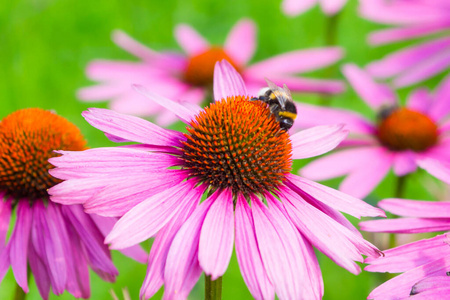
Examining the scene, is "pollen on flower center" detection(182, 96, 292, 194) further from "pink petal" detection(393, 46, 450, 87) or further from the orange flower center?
the orange flower center

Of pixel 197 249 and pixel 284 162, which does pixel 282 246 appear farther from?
pixel 284 162

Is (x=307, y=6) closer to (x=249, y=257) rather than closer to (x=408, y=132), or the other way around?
(x=408, y=132)

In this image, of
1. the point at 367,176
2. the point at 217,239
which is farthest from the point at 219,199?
the point at 367,176

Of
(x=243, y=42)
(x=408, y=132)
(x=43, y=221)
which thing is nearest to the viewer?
(x=43, y=221)

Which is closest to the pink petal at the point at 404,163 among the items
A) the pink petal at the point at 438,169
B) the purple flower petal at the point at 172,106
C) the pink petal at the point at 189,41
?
the pink petal at the point at 438,169

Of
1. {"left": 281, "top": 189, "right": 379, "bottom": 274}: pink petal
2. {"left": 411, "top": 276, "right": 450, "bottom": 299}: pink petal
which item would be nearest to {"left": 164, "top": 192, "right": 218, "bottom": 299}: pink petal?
{"left": 281, "top": 189, "right": 379, "bottom": 274}: pink petal

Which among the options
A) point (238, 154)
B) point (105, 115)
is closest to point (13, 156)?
point (105, 115)
